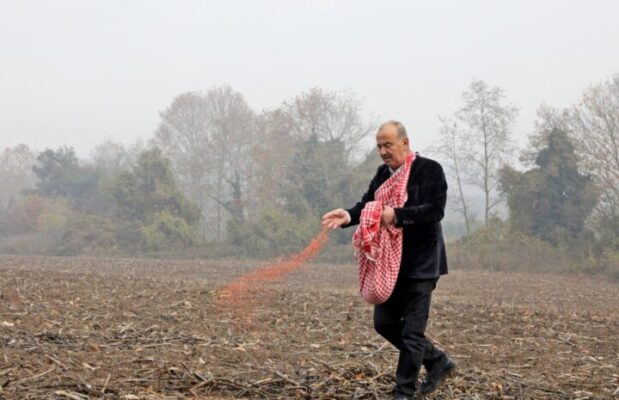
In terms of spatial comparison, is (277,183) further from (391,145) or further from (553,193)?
(391,145)

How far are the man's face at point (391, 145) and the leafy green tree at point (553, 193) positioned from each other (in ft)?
114

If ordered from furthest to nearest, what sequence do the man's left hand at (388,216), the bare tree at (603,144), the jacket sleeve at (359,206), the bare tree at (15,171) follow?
1. the bare tree at (15,171)
2. the bare tree at (603,144)
3. the jacket sleeve at (359,206)
4. the man's left hand at (388,216)

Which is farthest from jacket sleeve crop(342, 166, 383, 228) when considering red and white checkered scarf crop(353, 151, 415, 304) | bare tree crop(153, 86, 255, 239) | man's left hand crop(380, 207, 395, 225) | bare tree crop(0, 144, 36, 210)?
bare tree crop(0, 144, 36, 210)

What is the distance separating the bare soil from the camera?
5.60 m

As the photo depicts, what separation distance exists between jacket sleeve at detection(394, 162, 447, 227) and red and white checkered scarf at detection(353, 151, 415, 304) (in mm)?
128

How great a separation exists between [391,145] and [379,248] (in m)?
0.77

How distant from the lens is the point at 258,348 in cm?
788

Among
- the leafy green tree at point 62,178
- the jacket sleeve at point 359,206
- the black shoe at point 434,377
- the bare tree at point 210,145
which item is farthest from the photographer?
the leafy green tree at point 62,178

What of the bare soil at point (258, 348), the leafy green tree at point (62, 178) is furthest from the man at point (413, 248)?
the leafy green tree at point (62, 178)

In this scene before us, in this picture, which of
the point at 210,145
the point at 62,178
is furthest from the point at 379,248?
the point at 62,178

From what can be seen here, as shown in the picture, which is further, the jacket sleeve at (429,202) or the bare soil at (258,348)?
the bare soil at (258,348)

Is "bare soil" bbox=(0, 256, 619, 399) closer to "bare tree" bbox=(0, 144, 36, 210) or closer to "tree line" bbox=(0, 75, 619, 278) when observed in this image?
"tree line" bbox=(0, 75, 619, 278)

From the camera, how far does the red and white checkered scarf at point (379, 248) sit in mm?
5129

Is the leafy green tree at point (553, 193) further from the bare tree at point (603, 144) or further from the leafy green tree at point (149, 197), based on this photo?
the leafy green tree at point (149, 197)
